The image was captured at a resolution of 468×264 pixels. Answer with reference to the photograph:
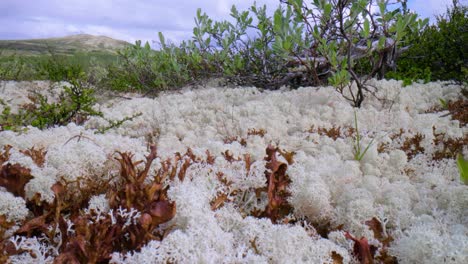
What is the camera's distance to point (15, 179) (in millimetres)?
2064

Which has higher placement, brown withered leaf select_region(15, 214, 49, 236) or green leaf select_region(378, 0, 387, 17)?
green leaf select_region(378, 0, 387, 17)

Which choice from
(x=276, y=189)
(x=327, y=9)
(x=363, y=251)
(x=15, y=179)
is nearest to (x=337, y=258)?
(x=363, y=251)

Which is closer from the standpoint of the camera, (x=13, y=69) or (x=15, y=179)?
(x=15, y=179)

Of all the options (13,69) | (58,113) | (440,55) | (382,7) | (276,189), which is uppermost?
(382,7)

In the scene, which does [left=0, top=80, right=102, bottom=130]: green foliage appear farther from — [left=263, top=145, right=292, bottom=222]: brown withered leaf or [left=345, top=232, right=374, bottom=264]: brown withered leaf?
[left=345, top=232, right=374, bottom=264]: brown withered leaf

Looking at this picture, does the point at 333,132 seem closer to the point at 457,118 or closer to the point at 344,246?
the point at 457,118

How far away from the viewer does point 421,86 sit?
582cm

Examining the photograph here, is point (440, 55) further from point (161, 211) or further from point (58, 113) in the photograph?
point (161, 211)

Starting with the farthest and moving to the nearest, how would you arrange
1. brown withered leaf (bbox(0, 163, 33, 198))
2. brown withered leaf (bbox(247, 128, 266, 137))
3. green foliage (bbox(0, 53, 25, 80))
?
1. green foliage (bbox(0, 53, 25, 80))
2. brown withered leaf (bbox(247, 128, 266, 137))
3. brown withered leaf (bbox(0, 163, 33, 198))

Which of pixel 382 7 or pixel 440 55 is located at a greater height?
pixel 382 7

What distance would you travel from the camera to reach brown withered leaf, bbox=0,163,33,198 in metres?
2.06

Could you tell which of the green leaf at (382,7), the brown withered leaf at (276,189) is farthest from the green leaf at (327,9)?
the brown withered leaf at (276,189)

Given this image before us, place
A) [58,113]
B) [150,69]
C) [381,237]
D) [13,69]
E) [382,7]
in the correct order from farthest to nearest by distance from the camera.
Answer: [13,69]
[150,69]
[382,7]
[58,113]
[381,237]

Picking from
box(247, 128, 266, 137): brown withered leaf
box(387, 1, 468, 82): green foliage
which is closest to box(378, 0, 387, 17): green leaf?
box(387, 1, 468, 82): green foliage
